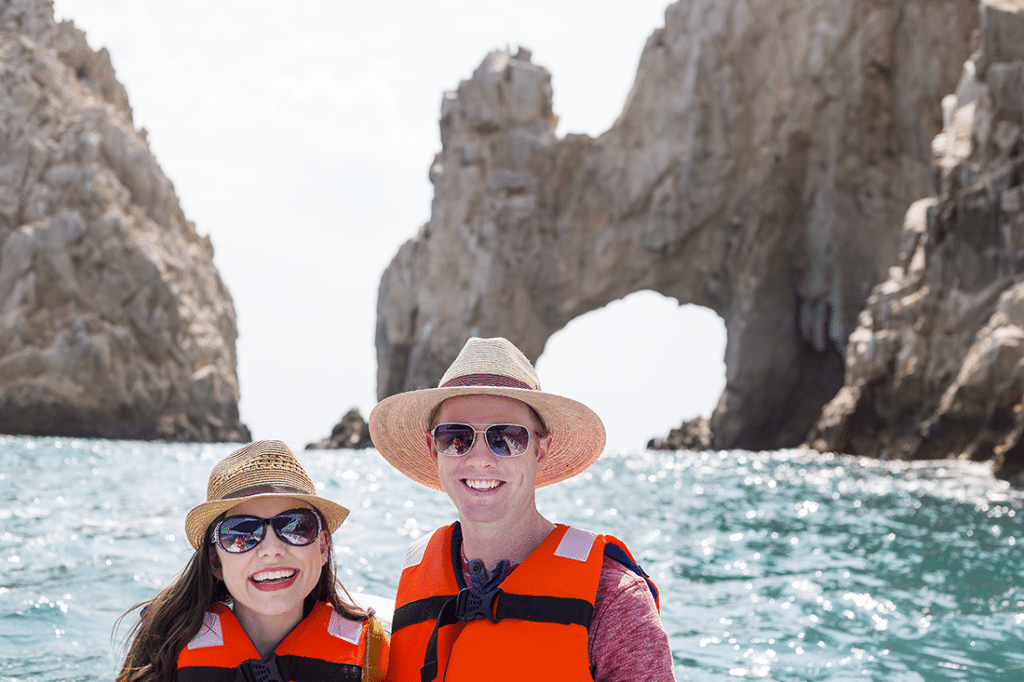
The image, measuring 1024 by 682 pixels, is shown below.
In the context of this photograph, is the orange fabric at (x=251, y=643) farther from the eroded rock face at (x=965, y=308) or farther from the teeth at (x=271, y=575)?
the eroded rock face at (x=965, y=308)

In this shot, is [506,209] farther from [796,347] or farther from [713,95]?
[796,347]

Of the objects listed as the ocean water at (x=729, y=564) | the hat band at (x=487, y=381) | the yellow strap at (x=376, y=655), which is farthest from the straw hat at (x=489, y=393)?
the ocean water at (x=729, y=564)

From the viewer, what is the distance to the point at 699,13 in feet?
114

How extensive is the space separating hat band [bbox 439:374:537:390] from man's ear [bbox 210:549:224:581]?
90cm

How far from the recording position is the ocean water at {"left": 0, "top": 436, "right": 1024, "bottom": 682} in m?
5.08

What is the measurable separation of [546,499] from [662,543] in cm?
544

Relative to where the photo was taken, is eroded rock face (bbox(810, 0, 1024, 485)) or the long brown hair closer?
the long brown hair

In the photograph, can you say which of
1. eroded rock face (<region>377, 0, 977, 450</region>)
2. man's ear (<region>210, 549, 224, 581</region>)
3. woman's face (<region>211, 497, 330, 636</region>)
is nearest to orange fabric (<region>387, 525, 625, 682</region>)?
woman's face (<region>211, 497, 330, 636</region>)

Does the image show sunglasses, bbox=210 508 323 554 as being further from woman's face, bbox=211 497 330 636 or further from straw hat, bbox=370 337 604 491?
straw hat, bbox=370 337 604 491

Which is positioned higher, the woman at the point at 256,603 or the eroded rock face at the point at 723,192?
the eroded rock face at the point at 723,192

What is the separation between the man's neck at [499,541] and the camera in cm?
235

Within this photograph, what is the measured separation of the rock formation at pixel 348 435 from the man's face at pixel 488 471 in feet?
128

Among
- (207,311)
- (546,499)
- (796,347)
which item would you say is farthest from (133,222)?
(546,499)

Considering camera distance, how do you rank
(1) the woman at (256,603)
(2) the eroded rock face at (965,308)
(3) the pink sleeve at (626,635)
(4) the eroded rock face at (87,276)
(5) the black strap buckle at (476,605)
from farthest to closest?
(4) the eroded rock face at (87,276) → (2) the eroded rock face at (965,308) → (1) the woman at (256,603) → (5) the black strap buckle at (476,605) → (3) the pink sleeve at (626,635)
